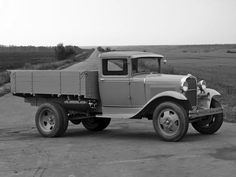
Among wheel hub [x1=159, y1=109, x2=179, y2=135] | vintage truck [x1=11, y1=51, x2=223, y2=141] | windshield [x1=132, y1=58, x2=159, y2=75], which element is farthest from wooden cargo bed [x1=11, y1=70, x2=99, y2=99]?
wheel hub [x1=159, y1=109, x2=179, y2=135]

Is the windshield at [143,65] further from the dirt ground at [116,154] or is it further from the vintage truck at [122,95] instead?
the dirt ground at [116,154]

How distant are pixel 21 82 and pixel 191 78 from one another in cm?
422

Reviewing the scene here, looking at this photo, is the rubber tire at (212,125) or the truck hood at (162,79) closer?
the truck hood at (162,79)

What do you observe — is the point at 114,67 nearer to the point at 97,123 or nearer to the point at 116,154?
the point at 97,123

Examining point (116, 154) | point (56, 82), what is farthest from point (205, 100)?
point (56, 82)

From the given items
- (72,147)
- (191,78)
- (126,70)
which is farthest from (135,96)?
(72,147)

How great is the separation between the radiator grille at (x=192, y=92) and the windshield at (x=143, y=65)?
0.89 m

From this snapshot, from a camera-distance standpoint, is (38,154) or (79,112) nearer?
(38,154)

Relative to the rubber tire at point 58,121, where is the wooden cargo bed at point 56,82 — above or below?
above

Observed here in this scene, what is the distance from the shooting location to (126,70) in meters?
10.4

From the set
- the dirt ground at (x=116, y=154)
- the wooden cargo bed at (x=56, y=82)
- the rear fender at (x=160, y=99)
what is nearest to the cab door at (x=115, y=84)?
the wooden cargo bed at (x=56, y=82)

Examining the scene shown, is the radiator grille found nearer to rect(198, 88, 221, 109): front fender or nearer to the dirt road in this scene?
rect(198, 88, 221, 109): front fender

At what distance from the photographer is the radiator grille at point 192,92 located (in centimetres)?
1014

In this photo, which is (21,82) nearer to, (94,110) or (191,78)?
(94,110)
